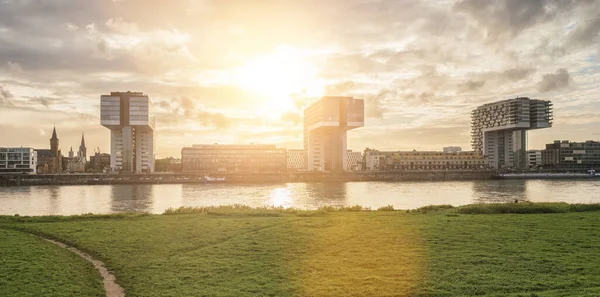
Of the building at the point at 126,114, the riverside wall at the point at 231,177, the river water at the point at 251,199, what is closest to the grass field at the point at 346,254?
the river water at the point at 251,199

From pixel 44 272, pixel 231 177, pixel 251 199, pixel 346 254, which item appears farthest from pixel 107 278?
pixel 231 177

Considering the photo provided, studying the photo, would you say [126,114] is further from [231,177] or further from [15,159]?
[231,177]

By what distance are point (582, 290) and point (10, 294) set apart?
18.4m

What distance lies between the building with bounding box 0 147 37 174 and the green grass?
629ft

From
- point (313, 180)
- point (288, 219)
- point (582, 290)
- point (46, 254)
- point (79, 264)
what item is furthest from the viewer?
point (313, 180)

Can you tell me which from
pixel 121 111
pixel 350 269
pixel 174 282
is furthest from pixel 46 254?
pixel 121 111

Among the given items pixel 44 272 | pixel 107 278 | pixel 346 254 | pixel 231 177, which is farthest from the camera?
A: pixel 231 177

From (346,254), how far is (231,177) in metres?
161

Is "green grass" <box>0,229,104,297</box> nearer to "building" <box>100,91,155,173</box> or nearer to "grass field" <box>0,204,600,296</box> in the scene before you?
"grass field" <box>0,204,600,296</box>

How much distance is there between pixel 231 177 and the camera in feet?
584

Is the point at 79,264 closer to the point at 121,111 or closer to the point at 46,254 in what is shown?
the point at 46,254

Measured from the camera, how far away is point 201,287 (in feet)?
49.9

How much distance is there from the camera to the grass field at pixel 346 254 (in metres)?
15.0

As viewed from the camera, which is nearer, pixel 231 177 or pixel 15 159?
pixel 231 177
